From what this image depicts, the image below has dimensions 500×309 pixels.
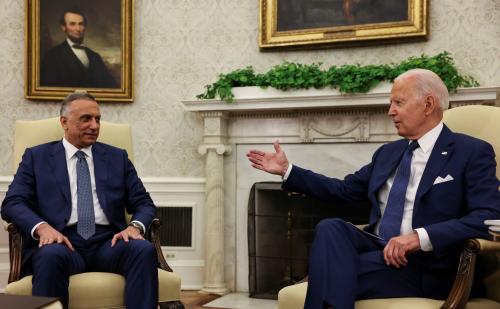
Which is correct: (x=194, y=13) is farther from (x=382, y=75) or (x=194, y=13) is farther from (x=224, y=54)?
(x=382, y=75)

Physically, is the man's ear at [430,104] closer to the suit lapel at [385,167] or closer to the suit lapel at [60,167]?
the suit lapel at [385,167]

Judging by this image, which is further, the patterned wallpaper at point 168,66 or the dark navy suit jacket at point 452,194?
the patterned wallpaper at point 168,66

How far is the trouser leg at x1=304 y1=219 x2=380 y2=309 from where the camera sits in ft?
7.32

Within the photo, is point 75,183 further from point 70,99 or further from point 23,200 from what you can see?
point 70,99

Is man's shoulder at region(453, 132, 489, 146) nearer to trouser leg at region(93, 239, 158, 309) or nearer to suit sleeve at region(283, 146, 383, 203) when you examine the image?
suit sleeve at region(283, 146, 383, 203)

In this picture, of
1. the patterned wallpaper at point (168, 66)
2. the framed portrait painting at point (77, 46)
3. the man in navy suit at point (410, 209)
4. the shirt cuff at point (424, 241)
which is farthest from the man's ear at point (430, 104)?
the framed portrait painting at point (77, 46)

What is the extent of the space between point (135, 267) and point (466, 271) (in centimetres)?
152

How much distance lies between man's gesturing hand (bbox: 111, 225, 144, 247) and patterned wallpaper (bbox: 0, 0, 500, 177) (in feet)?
7.04

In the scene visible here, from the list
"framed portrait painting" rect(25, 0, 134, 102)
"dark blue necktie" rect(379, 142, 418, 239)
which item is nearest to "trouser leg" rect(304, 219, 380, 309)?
"dark blue necktie" rect(379, 142, 418, 239)

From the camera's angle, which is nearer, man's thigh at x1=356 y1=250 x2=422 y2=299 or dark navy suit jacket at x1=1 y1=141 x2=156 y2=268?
man's thigh at x1=356 y1=250 x2=422 y2=299

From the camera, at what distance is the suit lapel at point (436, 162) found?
2.54 meters

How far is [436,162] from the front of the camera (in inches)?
101

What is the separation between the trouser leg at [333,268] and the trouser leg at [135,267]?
0.85 meters

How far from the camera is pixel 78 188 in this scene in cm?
323
